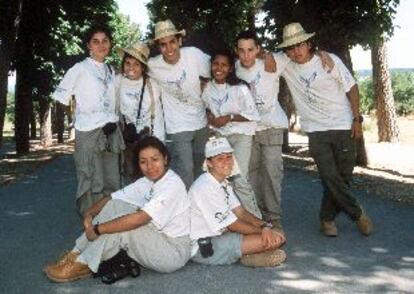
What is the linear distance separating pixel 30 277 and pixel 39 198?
5135mm

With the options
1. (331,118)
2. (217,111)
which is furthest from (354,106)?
(217,111)

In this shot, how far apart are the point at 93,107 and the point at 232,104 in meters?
1.56

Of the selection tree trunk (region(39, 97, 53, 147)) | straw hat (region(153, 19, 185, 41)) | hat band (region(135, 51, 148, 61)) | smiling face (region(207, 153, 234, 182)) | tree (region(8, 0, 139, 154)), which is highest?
tree (region(8, 0, 139, 154))

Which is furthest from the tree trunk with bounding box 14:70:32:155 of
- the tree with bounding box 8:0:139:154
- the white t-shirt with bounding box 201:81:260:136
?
the white t-shirt with bounding box 201:81:260:136

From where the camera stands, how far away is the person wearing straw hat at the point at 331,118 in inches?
259

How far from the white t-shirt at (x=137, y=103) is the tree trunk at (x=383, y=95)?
47.0 feet

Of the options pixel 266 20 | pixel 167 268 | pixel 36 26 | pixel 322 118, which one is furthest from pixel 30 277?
pixel 36 26

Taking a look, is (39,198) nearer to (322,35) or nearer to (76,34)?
(322,35)

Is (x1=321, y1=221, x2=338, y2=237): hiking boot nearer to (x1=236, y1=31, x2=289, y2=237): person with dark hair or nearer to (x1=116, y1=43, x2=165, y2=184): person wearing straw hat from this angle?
(x1=236, y1=31, x2=289, y2=237): person with dark hair

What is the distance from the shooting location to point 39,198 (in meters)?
10.3

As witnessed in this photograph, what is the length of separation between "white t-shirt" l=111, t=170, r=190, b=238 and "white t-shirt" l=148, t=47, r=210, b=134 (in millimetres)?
1193

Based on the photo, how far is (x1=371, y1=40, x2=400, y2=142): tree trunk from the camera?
20422mm

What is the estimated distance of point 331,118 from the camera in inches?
262

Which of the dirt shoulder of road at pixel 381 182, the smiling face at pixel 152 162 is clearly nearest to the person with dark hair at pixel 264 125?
the smiling face at pixel 152 162
